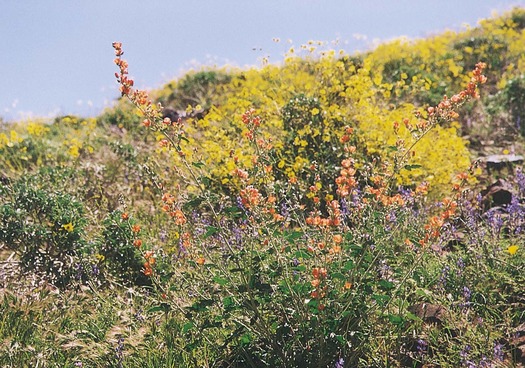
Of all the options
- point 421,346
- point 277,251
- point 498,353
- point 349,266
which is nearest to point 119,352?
point 277,251

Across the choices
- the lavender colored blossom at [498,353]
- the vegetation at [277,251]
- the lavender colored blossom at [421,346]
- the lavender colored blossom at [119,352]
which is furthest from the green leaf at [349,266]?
the lavender colored blossom at [119,352]

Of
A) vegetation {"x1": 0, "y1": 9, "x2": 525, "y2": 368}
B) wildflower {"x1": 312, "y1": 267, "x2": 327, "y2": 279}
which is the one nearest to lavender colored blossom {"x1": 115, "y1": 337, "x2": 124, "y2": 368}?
vegetation {"x1": 0, "y1": 9, "x2": 525, "y2": 368}

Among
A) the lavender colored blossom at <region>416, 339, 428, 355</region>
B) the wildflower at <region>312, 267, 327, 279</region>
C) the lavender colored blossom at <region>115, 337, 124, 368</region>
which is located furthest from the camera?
the lavender colored blossom at <region>115, 337, 124, 368</region>

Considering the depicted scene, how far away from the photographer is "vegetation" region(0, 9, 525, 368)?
2.79 meters

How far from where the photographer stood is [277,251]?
105 inches

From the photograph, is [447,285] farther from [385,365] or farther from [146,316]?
[146,316]

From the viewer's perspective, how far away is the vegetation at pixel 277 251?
2.79m

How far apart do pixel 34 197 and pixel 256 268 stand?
2635 mm

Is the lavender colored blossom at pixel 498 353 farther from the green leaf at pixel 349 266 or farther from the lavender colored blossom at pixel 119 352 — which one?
the lavender colored blossom at pixel 119 352

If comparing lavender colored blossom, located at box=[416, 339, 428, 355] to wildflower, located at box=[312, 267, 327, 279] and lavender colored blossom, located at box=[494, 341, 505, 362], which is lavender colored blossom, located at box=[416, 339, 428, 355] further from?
wildflower, located at box=[312, 267, 327, 279]

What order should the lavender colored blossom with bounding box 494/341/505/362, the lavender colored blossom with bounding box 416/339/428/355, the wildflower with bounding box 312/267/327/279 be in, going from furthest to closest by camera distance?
the lavender colored blossom with bounding box 416/339/428/355
the lavender colored blossom with bounding box 494/341/505/362
the wildflower with bounding box 312/267/327/279

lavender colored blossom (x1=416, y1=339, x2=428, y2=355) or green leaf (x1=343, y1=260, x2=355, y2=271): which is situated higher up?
green leaf (x1=343, y1=260, x2=355, y2=271)

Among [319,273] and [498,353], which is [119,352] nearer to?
[319,273]

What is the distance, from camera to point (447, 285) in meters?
3.62
